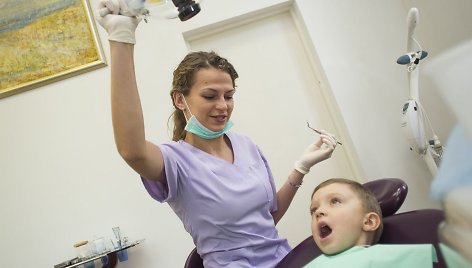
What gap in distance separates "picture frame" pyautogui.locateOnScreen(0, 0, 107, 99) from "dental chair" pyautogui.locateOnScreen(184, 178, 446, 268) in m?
1.59

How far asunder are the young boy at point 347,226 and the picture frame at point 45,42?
1726mm

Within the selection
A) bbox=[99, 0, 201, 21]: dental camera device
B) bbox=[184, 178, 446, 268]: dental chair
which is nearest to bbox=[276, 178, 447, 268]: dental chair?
bbox=[184, 178, 446, 268]: dental chair

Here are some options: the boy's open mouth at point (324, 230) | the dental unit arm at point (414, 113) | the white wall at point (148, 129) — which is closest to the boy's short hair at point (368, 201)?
the boy's open mouth at point (324, 230)

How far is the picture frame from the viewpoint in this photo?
224 centimetres

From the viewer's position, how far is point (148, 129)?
2203 mm

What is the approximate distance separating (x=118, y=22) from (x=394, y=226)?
0.90 m

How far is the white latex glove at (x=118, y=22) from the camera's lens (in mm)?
794

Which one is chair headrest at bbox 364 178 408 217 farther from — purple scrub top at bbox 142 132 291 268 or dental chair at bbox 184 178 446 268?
purple scrub top at bbox 142 132 291 268

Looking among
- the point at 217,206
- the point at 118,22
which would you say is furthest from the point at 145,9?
the point at 217,206

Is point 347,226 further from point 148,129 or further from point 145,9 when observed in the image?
point 148,129

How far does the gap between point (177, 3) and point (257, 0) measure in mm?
1625

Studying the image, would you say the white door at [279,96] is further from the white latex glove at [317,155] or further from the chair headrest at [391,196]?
the chair headrest at [391,196]

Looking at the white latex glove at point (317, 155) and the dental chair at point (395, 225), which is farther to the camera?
the white latex glove at point (317, 155)

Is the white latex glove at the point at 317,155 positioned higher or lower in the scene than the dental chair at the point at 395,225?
higher
